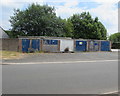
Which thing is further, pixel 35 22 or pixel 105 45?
pixel 35 22

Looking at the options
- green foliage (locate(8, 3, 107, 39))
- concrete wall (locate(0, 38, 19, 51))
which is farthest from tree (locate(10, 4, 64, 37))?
concrete wall (locate(0, 38, 19, 51))

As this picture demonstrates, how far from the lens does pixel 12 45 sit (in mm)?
24766

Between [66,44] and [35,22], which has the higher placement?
[35,22]

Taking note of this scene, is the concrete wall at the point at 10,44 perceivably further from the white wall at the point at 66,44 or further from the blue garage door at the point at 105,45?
the blue garage door at the point at 105,45

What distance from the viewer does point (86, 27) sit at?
46.7 metres

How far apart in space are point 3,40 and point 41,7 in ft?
41.9

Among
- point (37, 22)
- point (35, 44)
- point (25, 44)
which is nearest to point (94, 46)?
point (35, 44)

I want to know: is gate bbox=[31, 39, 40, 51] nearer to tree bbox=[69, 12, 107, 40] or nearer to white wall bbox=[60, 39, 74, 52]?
white wall bbox=[60, 39, 74, 52]

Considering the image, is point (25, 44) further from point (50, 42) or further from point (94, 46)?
point (94, 46)

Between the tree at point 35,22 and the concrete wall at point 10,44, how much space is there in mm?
8759

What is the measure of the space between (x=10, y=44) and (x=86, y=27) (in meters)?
27.1

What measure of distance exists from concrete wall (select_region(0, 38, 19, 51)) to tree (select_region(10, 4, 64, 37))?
8.76m

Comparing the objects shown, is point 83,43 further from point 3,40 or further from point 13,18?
point 13,18

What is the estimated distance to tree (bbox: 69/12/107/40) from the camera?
46169 millimetres
